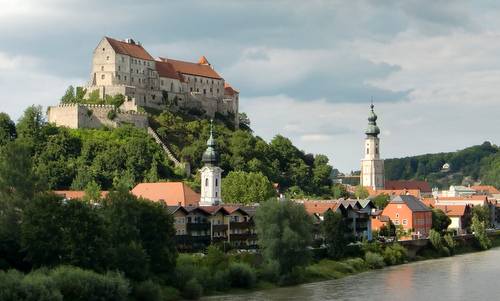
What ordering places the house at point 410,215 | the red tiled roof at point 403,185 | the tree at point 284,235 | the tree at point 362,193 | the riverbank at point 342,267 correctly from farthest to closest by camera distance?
the red tiled roof at point 403,185
the tree at point 362,193
the house at point 410,215
the tree at point 284,235
the riverbank at point 342,267

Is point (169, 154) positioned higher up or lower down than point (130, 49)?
lower down

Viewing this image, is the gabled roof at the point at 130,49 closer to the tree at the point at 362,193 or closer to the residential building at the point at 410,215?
the tree at the point at 362,193

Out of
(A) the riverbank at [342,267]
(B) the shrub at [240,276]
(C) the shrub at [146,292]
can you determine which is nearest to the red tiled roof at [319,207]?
(A) the riverbank at [342,267]

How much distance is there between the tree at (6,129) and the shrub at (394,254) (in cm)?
4090

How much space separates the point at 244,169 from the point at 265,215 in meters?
44.3

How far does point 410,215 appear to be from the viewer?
91.7m

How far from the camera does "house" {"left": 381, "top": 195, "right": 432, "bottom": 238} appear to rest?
300ft

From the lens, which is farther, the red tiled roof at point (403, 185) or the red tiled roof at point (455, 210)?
the red tiled roof at point (403, 185)

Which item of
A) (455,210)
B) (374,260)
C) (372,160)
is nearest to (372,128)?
(372,160)

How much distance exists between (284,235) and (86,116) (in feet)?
163

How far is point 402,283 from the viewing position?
60.0m

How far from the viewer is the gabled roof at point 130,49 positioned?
10819cm

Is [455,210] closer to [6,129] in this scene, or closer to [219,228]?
[219,228]

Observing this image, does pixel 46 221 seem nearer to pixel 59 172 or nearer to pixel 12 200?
pixel 12 200
